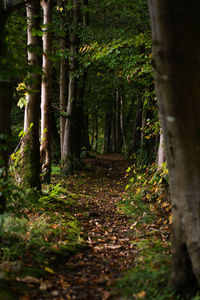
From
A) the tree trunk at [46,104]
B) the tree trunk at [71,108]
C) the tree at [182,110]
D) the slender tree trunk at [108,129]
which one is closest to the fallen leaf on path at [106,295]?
the tree at [182,110]

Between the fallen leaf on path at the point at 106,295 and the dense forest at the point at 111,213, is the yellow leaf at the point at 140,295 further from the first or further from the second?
the fallen leaf on path at the point at 106,295

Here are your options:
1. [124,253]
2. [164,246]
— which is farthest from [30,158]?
[164,246]

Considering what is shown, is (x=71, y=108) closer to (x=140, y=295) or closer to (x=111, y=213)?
(x=111, y=213)

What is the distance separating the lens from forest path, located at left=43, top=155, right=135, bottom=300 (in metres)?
3.28

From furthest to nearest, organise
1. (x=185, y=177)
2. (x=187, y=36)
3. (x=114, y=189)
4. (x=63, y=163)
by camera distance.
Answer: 1. (x=63, y=163)
2. (x=114, y=189)
3. (x=185, y=177)
4. (x=187, y=36)

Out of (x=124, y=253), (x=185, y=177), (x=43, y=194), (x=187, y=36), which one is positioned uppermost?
(x=187, y=36)

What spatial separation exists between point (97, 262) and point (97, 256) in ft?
0.71

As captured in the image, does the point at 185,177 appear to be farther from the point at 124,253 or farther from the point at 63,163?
the point at 63,163

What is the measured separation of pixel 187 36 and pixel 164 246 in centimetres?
321

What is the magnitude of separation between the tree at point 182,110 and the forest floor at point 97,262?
0.54m

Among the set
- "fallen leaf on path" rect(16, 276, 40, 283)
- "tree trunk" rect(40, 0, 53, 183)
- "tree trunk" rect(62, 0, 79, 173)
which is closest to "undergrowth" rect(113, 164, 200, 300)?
"fallen leaf on path" rect(16, 276, 40, 283)

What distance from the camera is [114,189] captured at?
10.4 meters

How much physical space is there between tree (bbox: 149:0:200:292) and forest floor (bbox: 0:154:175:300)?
54 centimetres

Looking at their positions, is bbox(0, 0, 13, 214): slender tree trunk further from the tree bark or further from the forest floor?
the tree bark
